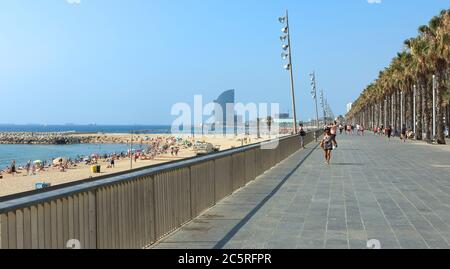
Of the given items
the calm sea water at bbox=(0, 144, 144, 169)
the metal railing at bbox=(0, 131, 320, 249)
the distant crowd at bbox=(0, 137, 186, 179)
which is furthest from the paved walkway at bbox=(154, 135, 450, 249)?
the calm sea water at bbox=(0, 144, 144, 169)

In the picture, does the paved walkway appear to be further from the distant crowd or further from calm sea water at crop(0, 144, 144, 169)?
calm sea water at crop(0, 144, 144, 169)

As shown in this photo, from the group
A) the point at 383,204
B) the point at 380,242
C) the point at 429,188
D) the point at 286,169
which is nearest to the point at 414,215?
the point at 383,204

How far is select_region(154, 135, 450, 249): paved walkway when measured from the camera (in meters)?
7.25

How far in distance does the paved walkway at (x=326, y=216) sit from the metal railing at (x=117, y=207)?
0.33m

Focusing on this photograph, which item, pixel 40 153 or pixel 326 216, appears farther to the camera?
pixel 40 153

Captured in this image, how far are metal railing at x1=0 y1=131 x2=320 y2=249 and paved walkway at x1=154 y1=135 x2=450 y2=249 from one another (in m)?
0.33

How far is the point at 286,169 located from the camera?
1919cm

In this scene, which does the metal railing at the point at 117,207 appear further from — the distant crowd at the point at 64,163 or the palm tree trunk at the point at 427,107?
the distant crowd at the point at 64,163

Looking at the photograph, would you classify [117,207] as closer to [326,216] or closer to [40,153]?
[326,216]

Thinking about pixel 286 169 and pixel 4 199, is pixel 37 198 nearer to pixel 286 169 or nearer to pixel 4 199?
pixel 4 199

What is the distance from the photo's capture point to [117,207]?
624 cm

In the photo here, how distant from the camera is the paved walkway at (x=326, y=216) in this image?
7.25 metres

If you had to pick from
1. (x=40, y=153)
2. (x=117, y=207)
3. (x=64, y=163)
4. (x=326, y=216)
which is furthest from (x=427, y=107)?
(x=40, y=153)

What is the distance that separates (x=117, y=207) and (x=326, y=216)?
4.22 metres
